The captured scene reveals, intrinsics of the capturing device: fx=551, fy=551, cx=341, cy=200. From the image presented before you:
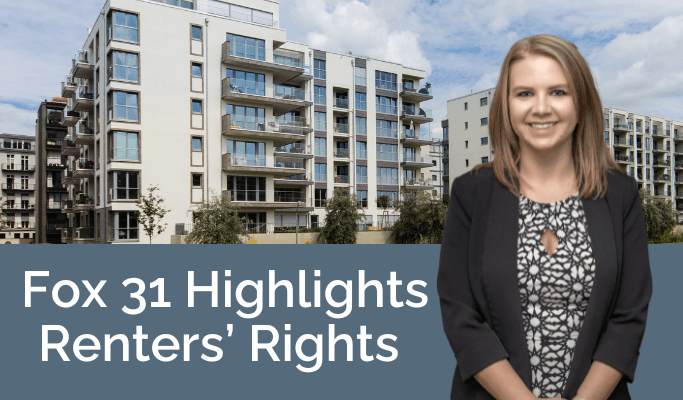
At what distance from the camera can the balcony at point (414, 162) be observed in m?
52.8

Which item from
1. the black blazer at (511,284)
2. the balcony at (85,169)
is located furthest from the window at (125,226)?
the black blazer at (511,284)

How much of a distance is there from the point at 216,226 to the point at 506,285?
3033 cm

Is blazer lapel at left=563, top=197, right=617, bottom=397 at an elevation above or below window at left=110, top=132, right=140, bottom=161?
below

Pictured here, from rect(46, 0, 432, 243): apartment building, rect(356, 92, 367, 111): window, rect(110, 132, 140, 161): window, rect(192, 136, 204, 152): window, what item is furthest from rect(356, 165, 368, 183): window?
rect(110, 132, 140, 161): window

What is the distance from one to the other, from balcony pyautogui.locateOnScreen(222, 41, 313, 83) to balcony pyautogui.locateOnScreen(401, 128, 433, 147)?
16487 millimetres

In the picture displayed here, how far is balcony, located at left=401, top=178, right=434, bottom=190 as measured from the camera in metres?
52.4

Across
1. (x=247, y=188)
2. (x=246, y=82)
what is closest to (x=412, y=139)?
(x=246, y=82)

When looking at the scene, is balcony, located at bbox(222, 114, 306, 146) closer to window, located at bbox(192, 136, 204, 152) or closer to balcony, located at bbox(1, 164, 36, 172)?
window, located at bbox(192, 136, 204, 152)

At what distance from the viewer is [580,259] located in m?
1.29

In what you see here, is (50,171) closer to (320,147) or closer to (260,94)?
(320,147)

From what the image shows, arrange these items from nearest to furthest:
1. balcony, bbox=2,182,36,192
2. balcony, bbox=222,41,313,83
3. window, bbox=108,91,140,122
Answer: window, bbox=108,91,140,122 < balcony, bbox=222,41,313,83 < balcony, bbox=2,182,36,192

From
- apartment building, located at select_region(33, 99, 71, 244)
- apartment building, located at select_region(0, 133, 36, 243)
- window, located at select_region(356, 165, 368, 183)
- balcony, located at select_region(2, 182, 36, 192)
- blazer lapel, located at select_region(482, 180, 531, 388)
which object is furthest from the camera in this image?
balcony, located at select_region(2, 182, 36, 192)

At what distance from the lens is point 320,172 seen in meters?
49.4

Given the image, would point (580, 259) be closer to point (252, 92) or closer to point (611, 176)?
point (611, 176)
